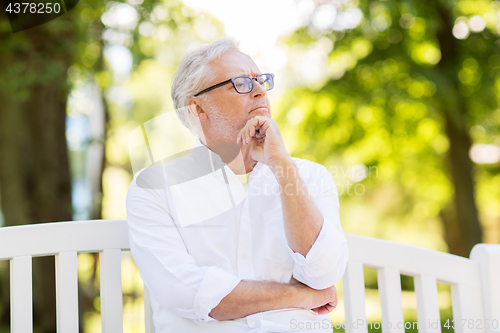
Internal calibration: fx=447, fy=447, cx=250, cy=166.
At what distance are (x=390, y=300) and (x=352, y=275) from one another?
0.68 ft

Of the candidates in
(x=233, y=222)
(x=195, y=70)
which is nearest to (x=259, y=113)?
(x=195, y=70)

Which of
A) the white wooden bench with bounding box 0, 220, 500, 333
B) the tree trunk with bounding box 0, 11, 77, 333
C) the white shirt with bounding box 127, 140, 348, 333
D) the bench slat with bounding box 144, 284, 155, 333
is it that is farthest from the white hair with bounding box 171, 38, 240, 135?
the tree trunk with bounding box 0, 11, 77, 333

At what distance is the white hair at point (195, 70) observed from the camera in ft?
7.03

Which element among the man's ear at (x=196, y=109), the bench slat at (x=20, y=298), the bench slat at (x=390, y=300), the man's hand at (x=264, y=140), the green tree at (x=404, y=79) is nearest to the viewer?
the bench slat at (x=20, y=298)

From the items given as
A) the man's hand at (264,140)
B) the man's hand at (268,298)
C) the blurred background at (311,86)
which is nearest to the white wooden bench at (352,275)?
the man's hand at (268,298)

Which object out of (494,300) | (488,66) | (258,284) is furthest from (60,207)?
(488,66)

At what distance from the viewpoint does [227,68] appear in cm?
212

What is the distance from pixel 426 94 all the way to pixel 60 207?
503 centimetres

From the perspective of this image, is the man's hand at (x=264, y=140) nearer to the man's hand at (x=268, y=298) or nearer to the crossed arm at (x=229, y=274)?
the crossed arm at (x=229, y=274)

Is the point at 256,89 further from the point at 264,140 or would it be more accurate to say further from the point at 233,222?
the point at 233,222

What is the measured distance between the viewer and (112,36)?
235 inches

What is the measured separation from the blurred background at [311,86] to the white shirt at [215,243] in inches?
130

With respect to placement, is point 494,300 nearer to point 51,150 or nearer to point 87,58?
point 51,150

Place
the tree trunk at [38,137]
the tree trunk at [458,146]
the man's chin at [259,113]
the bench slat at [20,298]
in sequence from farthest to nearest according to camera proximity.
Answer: the tree trunk at [458,146]
the tree trunk at [38,137]
the man's chin at [259,113]
the bench slat at [20,298]
